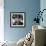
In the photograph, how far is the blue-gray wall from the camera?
5.84 meters

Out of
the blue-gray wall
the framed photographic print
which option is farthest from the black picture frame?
the blue-gray wall

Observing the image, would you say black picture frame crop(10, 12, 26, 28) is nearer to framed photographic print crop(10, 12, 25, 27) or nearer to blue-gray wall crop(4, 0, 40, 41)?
framed photographic print crop(10, 12, 25, 27)

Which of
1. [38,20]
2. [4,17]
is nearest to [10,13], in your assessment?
[4,17]

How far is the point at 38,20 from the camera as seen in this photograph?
582 cm

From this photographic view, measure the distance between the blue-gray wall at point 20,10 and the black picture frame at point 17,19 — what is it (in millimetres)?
126

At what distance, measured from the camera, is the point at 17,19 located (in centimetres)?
590

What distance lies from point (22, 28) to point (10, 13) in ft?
2.64

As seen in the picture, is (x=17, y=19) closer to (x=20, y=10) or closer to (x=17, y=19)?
(x=17, y=19)

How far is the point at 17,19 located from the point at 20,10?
0.40 m

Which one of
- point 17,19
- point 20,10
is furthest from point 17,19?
point 20,10

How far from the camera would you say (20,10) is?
5859 mm

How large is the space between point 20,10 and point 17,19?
40cm

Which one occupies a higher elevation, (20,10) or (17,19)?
(20,10)

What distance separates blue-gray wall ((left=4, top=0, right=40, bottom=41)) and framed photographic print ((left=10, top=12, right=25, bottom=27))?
13 centimetres
